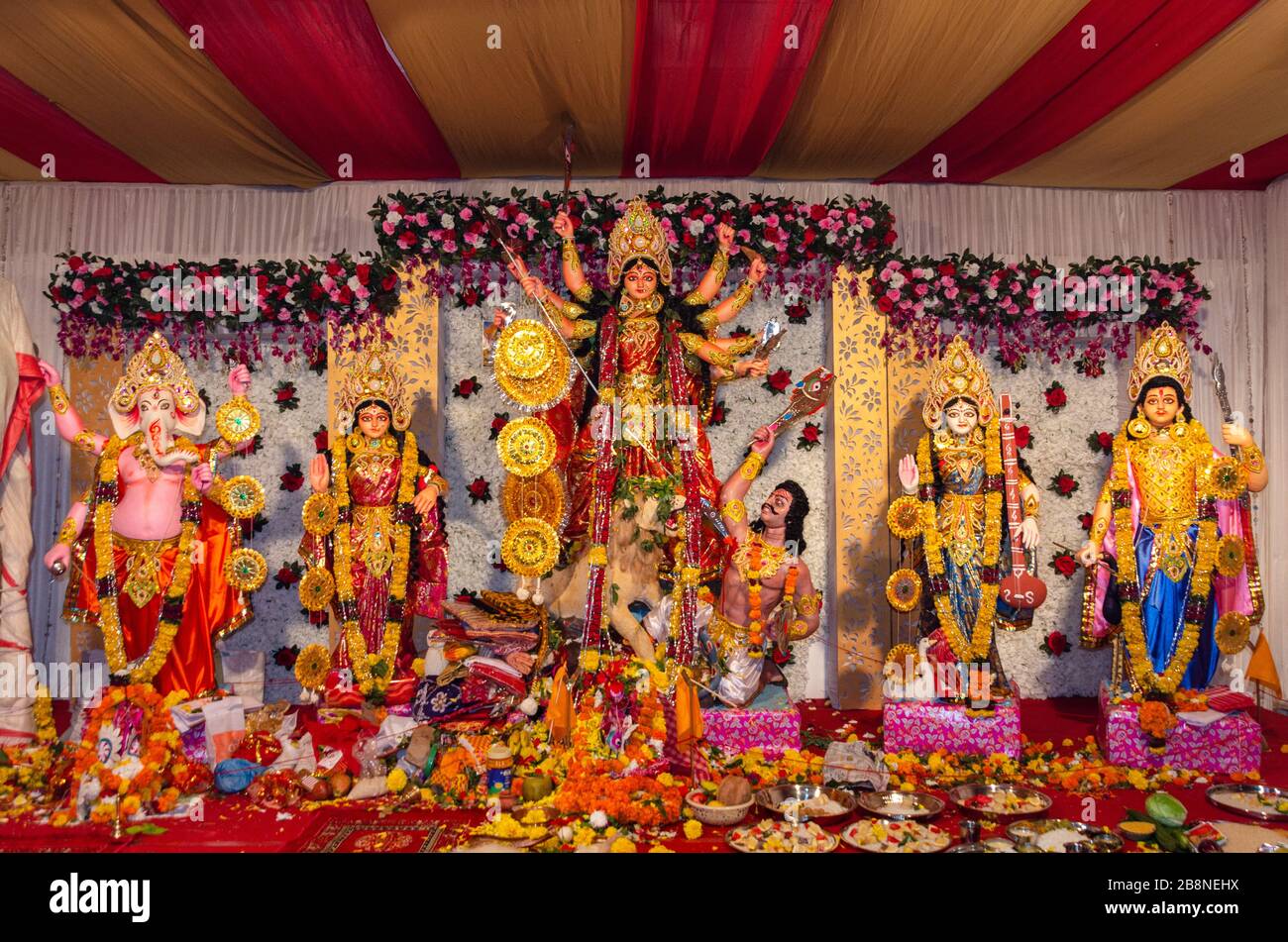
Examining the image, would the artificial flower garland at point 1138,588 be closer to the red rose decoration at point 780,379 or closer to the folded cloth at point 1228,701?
the folded cloth at point 1228,701

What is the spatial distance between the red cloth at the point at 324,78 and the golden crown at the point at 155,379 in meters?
1.65

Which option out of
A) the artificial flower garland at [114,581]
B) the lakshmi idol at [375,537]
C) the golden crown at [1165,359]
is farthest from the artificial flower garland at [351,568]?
the golden crown at [1165,359]

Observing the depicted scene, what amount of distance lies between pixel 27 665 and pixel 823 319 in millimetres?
5848

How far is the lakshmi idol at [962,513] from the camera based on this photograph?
5.41 m

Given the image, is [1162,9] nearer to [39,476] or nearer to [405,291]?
[405,291]

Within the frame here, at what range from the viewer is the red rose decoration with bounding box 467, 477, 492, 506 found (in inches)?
267

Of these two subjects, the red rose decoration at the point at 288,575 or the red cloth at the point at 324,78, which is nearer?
the red cloth at the point at 324,78

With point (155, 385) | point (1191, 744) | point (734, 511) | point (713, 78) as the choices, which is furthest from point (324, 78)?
point (1191, 744)

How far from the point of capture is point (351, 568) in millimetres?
5477

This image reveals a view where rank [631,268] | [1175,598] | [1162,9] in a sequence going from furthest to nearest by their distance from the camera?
1. [631,268]
2. [1175,598]
3. [1162,9]

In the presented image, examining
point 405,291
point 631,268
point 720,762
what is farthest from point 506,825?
point 405,291

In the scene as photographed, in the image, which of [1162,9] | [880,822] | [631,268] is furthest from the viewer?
[631,268]

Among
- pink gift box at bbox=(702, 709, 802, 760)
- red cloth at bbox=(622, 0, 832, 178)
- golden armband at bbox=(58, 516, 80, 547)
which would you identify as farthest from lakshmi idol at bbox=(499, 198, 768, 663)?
golden armband at bbox=(58, 516, 80, 547)

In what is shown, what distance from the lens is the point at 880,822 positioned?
4.15 m
